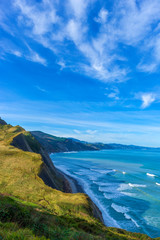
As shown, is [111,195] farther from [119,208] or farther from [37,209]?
[37,209]

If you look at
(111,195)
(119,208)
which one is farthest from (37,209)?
(111,195)

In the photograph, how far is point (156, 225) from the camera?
28109 millimetres

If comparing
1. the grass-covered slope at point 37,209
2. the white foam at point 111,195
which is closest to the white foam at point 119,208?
the white foam at point 111,195

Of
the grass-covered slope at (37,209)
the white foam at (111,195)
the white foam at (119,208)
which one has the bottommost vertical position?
the white foam at (119,208)

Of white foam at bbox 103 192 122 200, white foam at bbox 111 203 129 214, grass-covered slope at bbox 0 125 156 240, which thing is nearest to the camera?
grass-covered slope at bbox 0 125 156 240

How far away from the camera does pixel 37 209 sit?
1571 cm

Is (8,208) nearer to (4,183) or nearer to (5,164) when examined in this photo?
(4,183)

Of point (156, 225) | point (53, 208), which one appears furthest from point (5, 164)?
point (156, 225)

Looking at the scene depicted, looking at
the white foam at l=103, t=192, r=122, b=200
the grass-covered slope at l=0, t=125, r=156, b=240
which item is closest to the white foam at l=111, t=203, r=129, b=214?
the white foam at l=103, t=192, r=122, b=200

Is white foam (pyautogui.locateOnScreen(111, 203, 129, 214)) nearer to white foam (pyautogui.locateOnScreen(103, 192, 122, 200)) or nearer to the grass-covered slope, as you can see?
white foam (pyautogui.locateOnScreen(103, 192, 122, 200))

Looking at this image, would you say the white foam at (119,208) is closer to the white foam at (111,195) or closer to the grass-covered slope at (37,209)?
the white foam at (111,195)

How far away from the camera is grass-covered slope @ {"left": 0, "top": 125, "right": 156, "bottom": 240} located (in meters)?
9.24

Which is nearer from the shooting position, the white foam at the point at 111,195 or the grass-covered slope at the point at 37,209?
the grass-covered slope at the point at 37,209

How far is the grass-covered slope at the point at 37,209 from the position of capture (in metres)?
9.24
